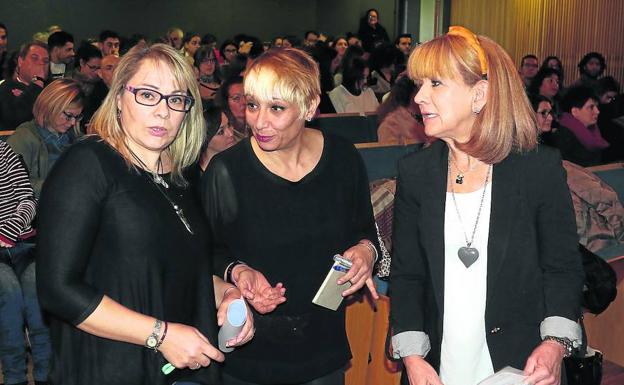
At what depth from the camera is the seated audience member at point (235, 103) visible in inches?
196

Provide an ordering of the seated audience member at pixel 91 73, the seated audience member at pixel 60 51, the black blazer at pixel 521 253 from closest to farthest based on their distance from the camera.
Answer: the black blazer at pixel 521 253
the seated audience member at pixel 91 73
the seated audience member at pixel 60 51

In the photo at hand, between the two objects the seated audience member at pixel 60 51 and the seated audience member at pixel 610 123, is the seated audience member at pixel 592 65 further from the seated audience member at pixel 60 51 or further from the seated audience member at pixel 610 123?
the seated audience member at pixel 60 51

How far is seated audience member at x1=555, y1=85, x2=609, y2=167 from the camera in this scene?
302 inches

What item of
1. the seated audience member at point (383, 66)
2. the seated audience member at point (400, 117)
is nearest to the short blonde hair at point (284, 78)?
the seated audience member at point (400, 117)

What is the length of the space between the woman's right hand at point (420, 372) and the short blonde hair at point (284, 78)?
2.81 ft

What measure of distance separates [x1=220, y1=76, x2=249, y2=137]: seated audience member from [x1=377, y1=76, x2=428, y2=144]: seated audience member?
2028 millimetres

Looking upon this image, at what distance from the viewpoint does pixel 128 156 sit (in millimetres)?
2178

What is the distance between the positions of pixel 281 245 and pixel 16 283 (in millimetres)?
2532

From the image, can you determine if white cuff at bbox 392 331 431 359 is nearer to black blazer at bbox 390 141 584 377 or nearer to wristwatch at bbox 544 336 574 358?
black blazer at bbox 390 141 584 377

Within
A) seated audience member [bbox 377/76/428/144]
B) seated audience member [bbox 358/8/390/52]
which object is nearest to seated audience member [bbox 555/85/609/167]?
seated audience member [bbox 377/76/428/144]

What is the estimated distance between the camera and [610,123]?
9359mm

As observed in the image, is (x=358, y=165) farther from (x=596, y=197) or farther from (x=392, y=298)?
(x=596, y=197)

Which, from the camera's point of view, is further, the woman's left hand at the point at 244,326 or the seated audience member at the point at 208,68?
the seated audience member at the point at 208,68

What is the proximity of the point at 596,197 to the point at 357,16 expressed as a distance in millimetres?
17130
